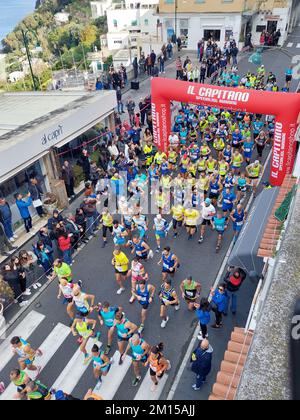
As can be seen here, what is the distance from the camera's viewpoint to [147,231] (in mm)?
13453

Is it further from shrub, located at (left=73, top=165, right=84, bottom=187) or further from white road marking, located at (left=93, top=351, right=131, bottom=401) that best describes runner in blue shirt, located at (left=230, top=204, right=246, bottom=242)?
shrub, located at (left=73, top=165, right=84, bottom=187)

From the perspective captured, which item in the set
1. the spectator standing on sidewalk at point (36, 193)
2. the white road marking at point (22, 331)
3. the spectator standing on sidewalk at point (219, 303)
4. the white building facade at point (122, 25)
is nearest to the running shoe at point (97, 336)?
the white road marking at point (22, 331)

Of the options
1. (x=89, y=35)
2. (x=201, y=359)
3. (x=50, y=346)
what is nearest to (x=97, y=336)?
(x=50, y=346)

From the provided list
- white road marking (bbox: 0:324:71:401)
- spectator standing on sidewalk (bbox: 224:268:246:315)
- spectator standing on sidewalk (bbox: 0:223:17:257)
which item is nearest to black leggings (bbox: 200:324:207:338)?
spectator standing on sidewalk (bbox: 224:268:246:315)

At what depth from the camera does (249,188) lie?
49.9 feet

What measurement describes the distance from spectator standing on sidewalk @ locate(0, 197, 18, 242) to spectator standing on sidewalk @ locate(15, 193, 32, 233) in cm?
38

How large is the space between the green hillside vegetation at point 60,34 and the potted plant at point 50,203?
5023cm

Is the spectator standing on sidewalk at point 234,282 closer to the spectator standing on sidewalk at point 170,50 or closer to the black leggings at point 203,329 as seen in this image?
the black leggings at point 203,329

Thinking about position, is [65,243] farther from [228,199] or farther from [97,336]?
[228,199]

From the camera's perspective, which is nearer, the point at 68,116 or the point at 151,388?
the point at 151,388

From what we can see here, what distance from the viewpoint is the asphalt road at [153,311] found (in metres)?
8.54

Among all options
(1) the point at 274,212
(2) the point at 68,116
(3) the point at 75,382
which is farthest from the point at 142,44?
(3) the point at 75,382
